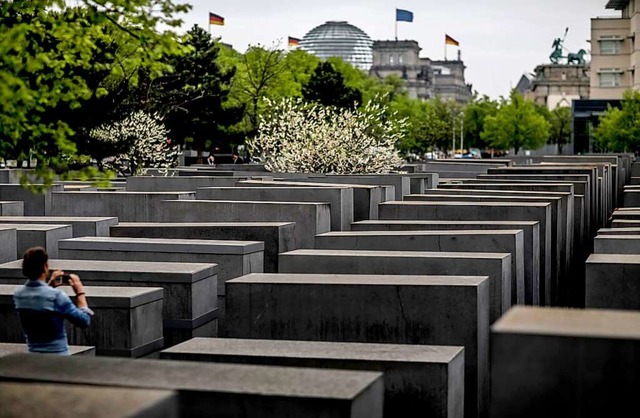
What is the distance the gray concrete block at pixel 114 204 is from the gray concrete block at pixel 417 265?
762 cm

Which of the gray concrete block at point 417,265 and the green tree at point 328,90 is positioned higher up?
the green tree at point 328,90

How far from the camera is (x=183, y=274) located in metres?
12.0

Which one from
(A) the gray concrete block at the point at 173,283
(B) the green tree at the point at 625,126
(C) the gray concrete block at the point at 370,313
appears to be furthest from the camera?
(B) the green tree at the point at 625,126

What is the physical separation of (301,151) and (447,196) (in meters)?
12.6

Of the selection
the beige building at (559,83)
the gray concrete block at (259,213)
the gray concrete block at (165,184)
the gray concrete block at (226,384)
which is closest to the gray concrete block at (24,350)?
the gray concrete block at (226,384)

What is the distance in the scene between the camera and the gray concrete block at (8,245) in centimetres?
1479

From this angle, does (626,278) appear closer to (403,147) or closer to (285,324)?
(285,324)

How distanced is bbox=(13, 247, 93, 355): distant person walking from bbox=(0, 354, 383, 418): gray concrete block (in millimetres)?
821

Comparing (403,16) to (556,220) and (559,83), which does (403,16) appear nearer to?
Result: (559,83)

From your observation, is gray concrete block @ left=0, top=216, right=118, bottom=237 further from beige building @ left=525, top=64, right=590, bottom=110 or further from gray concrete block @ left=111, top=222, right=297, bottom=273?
beige building @ left=525, top=64, right=590, bottom=110

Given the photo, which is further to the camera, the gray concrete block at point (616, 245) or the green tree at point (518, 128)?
the green tree at point (518, 128)

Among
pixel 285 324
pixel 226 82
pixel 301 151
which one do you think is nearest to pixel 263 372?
pixel 285 324

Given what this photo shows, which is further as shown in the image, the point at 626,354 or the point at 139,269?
the point at 139,269

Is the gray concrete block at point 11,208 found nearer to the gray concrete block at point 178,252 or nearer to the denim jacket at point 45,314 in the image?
the gray concrete block at point 178,252
